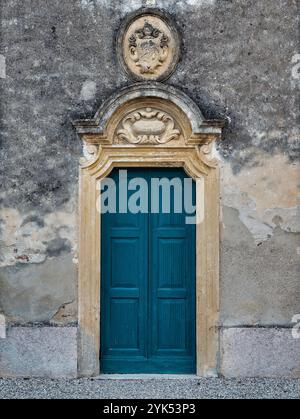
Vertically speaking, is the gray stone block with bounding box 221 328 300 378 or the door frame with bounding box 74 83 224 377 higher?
the door frame with bounding box 74 83 224 377

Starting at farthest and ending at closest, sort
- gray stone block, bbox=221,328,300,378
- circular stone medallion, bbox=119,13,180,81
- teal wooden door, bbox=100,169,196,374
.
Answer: teal wooden door, bbox=100,169,196,374
circular stone medallion, bbox=119,13,180,81
gray stone block, bbox=221,328,300,378

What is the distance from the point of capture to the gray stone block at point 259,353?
27.7 feet

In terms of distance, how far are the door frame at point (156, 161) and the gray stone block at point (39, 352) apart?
12cm

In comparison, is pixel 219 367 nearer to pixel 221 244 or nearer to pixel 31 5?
pixel 221 244

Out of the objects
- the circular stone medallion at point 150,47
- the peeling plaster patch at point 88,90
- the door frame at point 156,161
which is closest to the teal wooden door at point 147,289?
the door frame at point 156,161

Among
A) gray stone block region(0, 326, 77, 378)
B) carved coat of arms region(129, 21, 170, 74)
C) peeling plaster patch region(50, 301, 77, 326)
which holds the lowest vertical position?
gray stone block region(0, 326, 77, 378)

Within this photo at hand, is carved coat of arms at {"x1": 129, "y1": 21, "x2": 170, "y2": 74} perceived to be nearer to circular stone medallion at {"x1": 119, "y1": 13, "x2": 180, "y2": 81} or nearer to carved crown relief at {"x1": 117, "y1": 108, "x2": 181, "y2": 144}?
circular stone medallion at {"x1": 119, "y1": 13, "x2": 180, "y2": 81}

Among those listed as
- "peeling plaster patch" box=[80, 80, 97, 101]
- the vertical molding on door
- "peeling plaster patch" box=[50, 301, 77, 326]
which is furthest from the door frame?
"peeling plaster patch" box=[80, 80, 97, 101]

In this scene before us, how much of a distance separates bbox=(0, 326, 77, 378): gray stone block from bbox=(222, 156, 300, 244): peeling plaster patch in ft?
6.89

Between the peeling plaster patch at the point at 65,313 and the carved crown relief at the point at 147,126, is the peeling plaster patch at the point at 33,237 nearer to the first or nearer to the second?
the peeling plaster patch at the point at 65,313

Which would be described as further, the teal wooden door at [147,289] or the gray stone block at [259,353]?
the teal wooden door at [147,289]

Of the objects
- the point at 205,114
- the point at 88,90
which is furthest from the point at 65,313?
the point at 205,114

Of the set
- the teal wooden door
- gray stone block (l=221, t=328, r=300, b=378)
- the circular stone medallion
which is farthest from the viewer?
the teal wooden door

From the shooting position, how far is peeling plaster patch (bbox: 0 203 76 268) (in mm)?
8516
